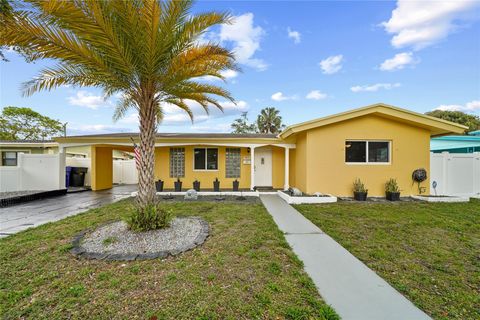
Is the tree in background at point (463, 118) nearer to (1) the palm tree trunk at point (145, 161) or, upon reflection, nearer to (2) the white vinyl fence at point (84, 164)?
(1) the palm tree trunk at point (145, 161)

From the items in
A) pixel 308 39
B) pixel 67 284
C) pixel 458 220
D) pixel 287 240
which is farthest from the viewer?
pixel 308 39

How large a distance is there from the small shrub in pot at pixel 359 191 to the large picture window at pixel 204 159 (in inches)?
273

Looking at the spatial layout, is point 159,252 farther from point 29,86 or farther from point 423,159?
point 423,159

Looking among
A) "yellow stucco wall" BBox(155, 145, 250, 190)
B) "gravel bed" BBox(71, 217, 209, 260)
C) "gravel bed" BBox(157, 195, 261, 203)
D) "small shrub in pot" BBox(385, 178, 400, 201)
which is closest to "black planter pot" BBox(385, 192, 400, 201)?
"small shrub in pot" BBox(385, 178, 400, 201)

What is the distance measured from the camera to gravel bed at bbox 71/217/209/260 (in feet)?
12.0

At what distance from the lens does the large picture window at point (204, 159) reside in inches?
457

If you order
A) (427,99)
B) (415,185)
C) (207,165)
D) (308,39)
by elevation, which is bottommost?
(415,185)

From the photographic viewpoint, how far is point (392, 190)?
8797mm

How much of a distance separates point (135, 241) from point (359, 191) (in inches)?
333

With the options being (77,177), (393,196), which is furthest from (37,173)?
(393,196)

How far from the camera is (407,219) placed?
596 centimetres

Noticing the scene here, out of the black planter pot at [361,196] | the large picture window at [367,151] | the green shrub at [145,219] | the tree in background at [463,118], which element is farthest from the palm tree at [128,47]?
the tree in background at [463,118]

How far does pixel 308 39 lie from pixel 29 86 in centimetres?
1141

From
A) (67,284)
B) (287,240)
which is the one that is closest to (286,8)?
(287,240)
